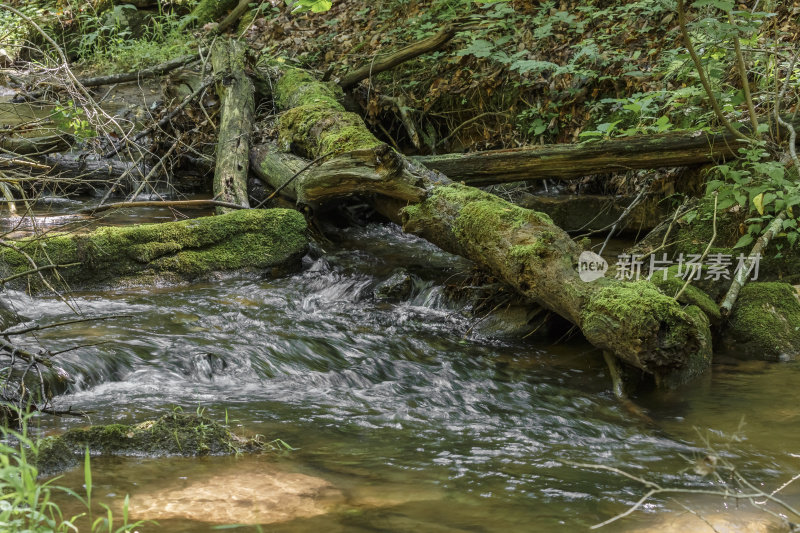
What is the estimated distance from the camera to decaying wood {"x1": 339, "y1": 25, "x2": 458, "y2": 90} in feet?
27.3

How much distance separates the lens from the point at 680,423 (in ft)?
13.2

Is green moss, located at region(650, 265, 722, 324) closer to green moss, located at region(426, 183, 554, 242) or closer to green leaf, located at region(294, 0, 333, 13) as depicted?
green moss, located at region(426, 183, 554, 242)

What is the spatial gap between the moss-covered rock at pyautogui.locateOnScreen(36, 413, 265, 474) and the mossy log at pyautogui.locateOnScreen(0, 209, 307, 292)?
303 centimetres

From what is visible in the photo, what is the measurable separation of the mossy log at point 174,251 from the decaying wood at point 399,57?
9.26ft

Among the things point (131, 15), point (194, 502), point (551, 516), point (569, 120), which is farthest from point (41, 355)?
point (131, 15)

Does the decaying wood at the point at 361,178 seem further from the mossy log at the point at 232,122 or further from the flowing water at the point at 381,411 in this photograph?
the flowing water at the point at 381,411

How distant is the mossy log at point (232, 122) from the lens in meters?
7.35

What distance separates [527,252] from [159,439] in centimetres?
276

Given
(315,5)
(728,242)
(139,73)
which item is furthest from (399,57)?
(315,5)

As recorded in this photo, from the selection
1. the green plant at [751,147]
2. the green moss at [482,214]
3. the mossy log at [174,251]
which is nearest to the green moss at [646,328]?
the green moss at [482,214]

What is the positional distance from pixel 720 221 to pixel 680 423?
259cm

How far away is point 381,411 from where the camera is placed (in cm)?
411

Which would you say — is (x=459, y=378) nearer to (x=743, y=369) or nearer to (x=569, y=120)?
(x=743, y=369)

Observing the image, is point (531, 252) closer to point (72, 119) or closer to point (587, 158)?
point (587, 158)
